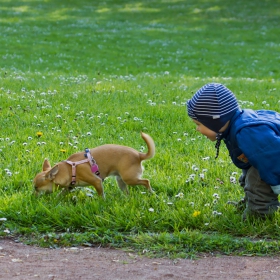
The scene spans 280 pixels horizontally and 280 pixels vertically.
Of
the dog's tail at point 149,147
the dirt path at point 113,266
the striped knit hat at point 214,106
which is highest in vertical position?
the striped knit hat at point 214,106

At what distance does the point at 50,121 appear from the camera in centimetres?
827

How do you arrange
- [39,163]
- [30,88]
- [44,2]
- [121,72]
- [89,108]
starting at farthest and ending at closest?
1. [44,2]
2. [121,72]
3. [30,88]
4. [89,108]
5. [39,163]

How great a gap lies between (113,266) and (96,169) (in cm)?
158

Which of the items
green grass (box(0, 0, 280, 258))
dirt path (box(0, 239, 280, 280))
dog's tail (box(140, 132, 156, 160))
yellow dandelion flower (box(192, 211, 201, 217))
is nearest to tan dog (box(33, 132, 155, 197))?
dog's tail (box(140, 132, 156, 160))

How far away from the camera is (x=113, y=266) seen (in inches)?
165

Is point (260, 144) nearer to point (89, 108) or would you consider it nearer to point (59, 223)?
point (59, 223)

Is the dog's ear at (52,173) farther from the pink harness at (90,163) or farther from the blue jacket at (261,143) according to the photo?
the blue jacket at (261,143)

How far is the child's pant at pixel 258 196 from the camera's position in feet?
16.0

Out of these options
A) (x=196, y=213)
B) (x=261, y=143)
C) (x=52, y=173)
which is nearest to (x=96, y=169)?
(x=52, y=173)

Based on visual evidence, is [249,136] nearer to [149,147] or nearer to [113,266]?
[149,147]

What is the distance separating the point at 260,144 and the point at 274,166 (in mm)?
243

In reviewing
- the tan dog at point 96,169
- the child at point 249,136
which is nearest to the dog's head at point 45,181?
the tan dog at point 96,169

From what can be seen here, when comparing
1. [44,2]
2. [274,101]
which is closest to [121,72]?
[274,101]

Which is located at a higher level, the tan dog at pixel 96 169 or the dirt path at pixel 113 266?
the tan dog at pixel 96 169
